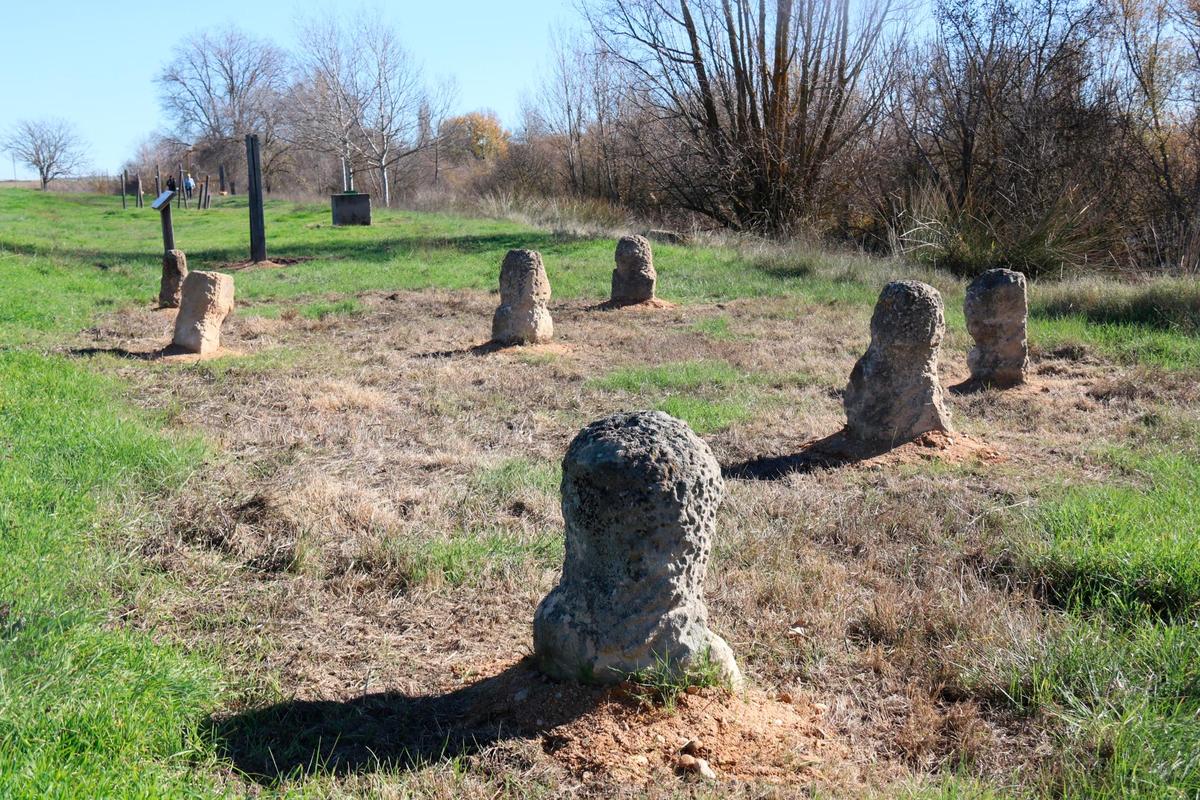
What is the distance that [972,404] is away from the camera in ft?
26.4

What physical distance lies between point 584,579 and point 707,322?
9283 mm

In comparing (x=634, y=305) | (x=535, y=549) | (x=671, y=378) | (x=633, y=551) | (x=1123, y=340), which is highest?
(x=634, y=305)

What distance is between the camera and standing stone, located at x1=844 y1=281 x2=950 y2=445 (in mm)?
6418

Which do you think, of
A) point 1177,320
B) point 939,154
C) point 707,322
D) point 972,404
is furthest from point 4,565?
point 939,154

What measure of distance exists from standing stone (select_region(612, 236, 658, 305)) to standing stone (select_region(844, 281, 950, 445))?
7111 millimetres

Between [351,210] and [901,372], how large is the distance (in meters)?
23.9

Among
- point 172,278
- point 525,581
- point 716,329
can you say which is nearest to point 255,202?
point 172,278

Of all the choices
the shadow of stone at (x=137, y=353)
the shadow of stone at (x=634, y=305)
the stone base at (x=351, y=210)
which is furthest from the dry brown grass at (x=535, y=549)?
Result: the stone base at (x=351, y=210)

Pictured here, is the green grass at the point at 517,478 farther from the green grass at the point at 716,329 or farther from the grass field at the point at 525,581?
the green grass at the point at 716,329

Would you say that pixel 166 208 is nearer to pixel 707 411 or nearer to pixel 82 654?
pixel 707 411

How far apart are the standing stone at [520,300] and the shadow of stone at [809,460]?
4.64 meters

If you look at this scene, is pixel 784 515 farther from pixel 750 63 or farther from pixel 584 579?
pixel 750 63

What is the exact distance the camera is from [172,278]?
1335 cm

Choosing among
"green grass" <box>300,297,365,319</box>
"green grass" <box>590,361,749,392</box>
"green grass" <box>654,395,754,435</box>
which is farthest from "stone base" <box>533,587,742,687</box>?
"green grass" <box>300,297,365,319</box>
